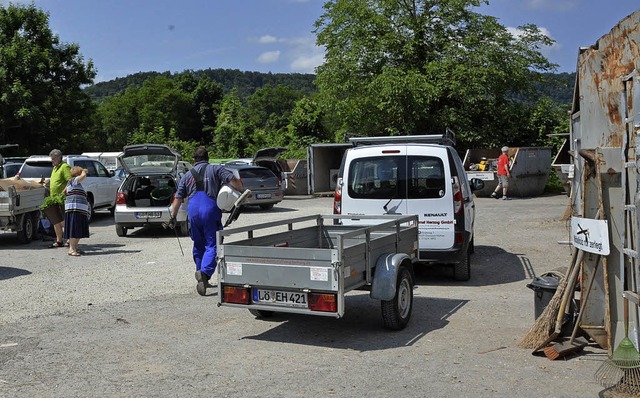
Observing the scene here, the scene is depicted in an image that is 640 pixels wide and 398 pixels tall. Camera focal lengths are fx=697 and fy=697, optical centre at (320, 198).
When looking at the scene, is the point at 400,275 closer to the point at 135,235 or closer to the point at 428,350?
the point at 428,350

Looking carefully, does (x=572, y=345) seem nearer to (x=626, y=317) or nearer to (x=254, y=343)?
(x=626, y=317)

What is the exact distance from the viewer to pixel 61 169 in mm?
14148

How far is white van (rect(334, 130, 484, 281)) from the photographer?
9.72 metres

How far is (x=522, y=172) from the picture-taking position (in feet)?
88.6

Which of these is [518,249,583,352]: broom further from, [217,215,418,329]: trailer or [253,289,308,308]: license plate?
[253,289,308,308]: license plate

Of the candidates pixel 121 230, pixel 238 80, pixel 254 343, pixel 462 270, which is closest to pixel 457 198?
pixel 462 270

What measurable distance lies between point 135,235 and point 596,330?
12586 millimetres

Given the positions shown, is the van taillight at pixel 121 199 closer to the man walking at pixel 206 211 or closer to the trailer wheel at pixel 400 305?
the man walking at pixel 206 211

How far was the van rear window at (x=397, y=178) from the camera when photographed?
984cm

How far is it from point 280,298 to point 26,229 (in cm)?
1017

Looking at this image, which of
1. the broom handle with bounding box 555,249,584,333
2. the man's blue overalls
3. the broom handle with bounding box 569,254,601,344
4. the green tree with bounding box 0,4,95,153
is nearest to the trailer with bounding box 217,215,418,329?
the man's blue overalls

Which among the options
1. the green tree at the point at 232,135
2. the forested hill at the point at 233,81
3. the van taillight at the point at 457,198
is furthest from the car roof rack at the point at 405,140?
the forested hill at the point at 233,81

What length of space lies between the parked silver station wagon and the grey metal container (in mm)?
13296

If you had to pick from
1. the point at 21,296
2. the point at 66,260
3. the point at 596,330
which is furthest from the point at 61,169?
the point at 596,330
